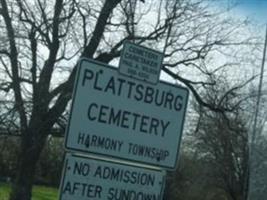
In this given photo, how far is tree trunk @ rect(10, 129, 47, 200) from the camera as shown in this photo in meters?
22.5

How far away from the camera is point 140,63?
571 cm

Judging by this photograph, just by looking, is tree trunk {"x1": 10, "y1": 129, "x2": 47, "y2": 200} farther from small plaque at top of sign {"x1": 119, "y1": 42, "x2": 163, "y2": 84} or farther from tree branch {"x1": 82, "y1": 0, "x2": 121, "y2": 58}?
small plaque at top of sign {"x1": 119, "y1": 42, "x2": 163, "y2": 84}

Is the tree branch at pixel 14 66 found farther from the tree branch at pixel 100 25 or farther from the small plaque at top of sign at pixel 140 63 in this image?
the small plaque at top of sign at pixel 140 63

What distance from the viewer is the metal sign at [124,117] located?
5344 millimetres

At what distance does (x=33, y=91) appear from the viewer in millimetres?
22453

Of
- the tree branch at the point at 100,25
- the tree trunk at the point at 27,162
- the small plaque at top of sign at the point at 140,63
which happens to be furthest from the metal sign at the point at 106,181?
the tree trunk at the point at 27,162

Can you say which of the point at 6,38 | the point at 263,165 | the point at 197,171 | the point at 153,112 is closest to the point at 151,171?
the point at 153,112

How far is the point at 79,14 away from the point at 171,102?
53.5 feet

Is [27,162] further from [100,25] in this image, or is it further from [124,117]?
[124,117]

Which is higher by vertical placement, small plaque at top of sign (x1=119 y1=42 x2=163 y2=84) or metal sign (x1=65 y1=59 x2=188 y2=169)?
small plaque at top of sign (x1=119 y1=42 x2=163 y2=84)

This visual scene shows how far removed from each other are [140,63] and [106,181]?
3.15 feet

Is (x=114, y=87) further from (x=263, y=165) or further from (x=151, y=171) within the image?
(x=263, y=165)

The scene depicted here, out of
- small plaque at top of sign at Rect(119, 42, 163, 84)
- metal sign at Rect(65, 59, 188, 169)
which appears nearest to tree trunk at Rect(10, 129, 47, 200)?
metal sign at Rect(65, 59, 188, 169)

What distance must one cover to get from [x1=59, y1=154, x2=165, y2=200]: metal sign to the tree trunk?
1661cm
